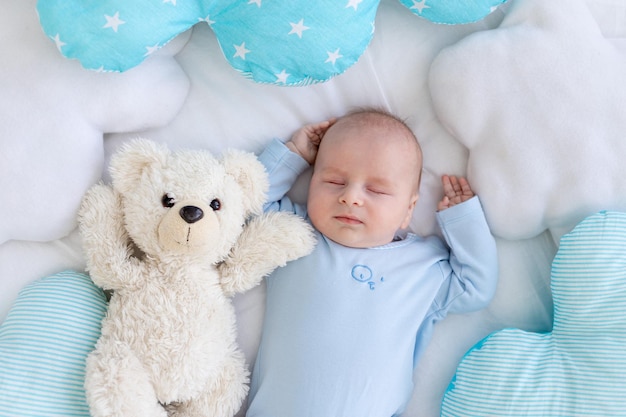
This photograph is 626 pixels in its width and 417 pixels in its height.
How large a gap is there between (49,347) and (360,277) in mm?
584

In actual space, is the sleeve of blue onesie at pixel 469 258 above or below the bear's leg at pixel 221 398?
above

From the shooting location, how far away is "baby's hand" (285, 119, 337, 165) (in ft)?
4.41

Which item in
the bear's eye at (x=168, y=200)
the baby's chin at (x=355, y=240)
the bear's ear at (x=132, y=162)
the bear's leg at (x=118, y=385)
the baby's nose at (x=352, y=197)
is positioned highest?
the bear's ear at (x=132, y=162)

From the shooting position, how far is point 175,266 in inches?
46.4

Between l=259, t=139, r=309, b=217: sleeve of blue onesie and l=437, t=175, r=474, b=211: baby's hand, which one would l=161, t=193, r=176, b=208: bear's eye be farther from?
l=437, t=175, r=474, b=211: baby's hand

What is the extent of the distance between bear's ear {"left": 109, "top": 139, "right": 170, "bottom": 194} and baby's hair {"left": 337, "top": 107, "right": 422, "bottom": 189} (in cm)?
38

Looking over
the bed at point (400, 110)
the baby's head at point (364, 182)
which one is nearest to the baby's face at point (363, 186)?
the baby's head at point (364, 182)

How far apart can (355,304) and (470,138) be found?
0.41 metres

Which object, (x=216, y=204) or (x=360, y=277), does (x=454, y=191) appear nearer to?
(x=360, y=277)

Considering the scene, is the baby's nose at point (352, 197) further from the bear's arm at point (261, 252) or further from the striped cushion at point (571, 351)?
the striped cushion at point (571, 351)

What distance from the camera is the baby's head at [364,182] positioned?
126 centimetres

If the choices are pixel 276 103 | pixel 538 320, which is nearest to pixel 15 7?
pixel 276 103

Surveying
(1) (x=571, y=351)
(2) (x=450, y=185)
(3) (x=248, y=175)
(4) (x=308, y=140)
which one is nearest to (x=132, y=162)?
(3) (x=248, y=175)

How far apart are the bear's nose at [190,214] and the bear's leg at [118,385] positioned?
0.83 feet
